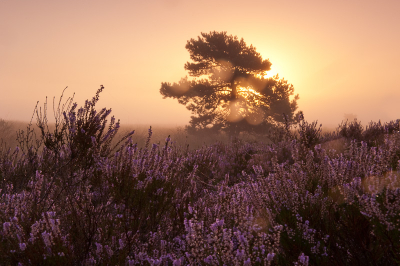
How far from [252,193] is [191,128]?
60.2 ft

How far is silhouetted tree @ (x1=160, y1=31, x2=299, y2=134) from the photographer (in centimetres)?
1867

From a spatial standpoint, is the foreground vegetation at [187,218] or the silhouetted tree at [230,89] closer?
the foreground vegetation at [187,218]

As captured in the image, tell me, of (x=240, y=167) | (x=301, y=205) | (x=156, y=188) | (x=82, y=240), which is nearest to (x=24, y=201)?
(x=82, y=240)

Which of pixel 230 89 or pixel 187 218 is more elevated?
pixel 230 89

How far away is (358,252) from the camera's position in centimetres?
172

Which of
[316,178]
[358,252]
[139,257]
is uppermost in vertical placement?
[316,178]

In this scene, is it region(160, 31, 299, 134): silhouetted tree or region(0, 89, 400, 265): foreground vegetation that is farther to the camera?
region(160, 31, 299, 134): silhouetted tree

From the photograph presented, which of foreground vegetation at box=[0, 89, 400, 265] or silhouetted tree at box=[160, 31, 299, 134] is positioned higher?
silhouetted tree at box=[160, 31, 299, 134]

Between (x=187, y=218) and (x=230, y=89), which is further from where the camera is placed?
(x=230, y=89)

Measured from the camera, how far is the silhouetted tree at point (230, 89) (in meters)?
18.7

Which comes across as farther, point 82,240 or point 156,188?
point 156,188

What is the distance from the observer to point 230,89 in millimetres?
20344

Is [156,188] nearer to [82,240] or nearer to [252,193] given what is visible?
[82,240]

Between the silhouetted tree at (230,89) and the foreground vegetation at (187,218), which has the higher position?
the silhouetted tree at (230,89)
